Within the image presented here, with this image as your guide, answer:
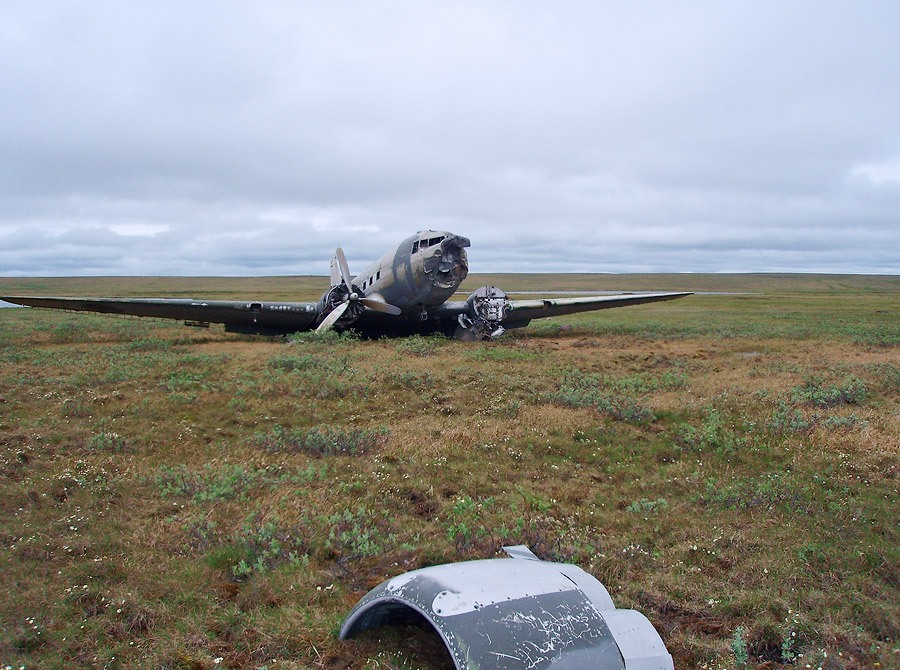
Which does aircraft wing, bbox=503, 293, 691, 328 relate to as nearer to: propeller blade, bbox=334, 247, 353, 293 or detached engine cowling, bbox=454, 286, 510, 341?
detached engine cowling, bbox=454, 286, 510, 341

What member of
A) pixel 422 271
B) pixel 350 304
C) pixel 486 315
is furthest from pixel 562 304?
pixel 350 304

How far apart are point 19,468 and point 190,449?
227cm

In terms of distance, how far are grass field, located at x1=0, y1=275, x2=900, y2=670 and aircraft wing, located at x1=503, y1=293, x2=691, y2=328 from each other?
40.5ft

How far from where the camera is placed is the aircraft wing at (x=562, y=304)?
2681cm

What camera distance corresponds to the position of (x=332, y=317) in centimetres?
2319

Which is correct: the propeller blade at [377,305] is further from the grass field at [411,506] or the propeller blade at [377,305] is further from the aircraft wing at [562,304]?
→ the grass field at [411,506]

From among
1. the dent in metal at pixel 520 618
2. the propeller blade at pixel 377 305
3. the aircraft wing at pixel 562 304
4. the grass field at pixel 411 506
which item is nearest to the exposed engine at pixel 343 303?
the propeller blade at pixel 377 305

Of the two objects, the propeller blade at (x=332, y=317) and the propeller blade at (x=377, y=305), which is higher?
the propeller blade at (x=377, y=305)

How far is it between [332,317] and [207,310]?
5.19 m

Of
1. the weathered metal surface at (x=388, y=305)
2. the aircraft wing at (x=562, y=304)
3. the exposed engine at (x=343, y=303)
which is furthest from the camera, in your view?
the aircraft wing at (x=562, y=304)

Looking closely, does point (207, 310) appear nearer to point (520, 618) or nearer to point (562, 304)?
point (562, 304)

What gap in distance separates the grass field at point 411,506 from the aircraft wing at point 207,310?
23.2 feet

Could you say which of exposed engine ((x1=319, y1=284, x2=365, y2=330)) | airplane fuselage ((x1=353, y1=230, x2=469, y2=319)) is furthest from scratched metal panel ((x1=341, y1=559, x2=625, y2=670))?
exposed engine ((x1=319, y1=284, x2=365, y2=330))

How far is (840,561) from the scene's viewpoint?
545 centimetres
